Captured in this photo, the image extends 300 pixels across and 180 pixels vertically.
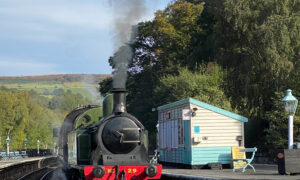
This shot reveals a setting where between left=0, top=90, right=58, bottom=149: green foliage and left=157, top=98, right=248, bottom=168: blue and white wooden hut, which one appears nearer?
left=157, top=98, right=248, bottom=168: blue and white wooden hut

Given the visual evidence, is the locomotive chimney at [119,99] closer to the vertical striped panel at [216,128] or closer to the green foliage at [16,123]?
the vertical striped panel at [216,128]

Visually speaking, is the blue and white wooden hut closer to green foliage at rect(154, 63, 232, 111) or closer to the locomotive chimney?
the locomotive chimney

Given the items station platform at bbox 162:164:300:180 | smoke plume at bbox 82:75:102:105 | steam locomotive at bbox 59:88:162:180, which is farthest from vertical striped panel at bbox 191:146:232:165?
smoke plume at bbox 82:75:102:105

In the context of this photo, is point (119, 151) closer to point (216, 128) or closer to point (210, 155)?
point (210, 155)

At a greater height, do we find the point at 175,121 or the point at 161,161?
the point at 175,121

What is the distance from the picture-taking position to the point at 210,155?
24625 mm

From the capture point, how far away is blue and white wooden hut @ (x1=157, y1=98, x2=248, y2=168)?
961 inches

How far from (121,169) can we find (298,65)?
74.7 ft

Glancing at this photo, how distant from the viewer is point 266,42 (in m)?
35.8

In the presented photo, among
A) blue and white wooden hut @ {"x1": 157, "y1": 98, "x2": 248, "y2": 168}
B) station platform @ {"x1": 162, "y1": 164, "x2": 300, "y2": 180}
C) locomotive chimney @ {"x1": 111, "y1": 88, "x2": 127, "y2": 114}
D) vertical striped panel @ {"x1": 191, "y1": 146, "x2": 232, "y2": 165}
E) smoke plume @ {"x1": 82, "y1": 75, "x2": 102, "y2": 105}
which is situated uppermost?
smoke plume @ {"x1": 82, "y1": 75, "x2": 102, "y2": 105}

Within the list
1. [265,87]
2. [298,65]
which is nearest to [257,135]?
[265,87]

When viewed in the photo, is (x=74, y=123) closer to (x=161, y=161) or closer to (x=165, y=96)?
(x=161, y=161)

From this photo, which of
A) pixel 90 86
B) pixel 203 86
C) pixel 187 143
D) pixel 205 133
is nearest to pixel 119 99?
pixel 187 143

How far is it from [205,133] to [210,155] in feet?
3.27
